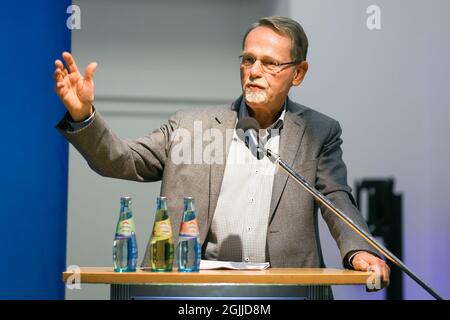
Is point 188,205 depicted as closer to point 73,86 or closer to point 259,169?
point 73,86

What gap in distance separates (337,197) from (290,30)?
65cm

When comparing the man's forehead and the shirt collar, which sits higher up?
the man's forehead

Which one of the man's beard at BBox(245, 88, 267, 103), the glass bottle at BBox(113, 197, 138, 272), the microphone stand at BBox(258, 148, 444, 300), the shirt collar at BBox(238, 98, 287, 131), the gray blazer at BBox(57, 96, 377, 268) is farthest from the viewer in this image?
the shirt collar at BBox(238, 98, 287, 131)

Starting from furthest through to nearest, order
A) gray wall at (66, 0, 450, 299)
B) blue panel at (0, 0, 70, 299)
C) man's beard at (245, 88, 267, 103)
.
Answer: gray wall at (66, 0, 450, 299) < blue panel at (0, 0, 70, 299) < man's beard at (245, 88, 267, 103)

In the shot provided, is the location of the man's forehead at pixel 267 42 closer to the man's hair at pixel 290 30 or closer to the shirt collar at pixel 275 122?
the man's hair at pixel 290 30

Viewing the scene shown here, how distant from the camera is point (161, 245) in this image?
2.06 metres

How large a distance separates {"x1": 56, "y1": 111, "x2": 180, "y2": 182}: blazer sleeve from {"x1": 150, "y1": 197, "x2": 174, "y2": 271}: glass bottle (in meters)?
0.33

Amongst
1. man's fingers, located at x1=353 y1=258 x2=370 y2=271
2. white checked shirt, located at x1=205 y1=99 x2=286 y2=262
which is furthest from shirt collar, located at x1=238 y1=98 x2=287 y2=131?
man's fingers, located at x1=353 y1=258 x2=370 y2=271

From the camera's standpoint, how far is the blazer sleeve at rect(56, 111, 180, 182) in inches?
86.8

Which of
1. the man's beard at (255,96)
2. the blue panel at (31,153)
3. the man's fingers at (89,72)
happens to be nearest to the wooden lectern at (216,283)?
the man's fingers at (89,72)

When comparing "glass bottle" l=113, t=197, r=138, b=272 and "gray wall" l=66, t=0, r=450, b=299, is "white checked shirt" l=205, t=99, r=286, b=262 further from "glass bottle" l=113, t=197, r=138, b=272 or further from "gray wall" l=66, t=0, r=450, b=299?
"gray wall" l=66, t=0, r=450, b=299

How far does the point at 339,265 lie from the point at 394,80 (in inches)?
41.4

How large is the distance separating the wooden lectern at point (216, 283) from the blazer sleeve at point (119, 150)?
44cm

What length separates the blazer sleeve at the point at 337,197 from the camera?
2.32 m
